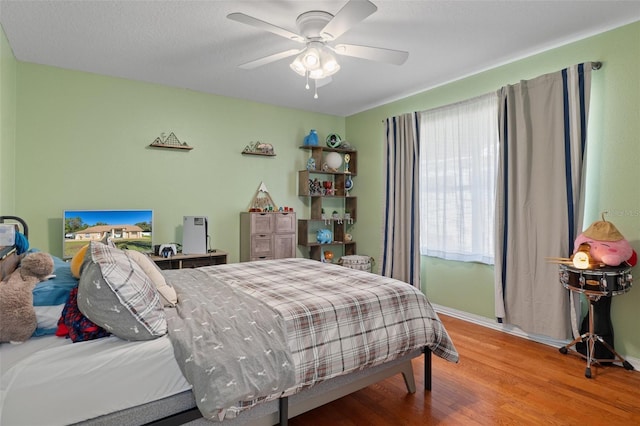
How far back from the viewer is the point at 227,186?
4.52 m

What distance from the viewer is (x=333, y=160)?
5.00 metres

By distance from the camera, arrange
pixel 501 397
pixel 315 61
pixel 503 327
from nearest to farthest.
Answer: pixel 501 397, pixel 315 61, pixel 503 327

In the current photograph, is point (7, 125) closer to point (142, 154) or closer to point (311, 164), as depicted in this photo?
point (142, 154)

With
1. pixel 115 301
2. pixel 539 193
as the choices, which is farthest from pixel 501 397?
pixel 115 301

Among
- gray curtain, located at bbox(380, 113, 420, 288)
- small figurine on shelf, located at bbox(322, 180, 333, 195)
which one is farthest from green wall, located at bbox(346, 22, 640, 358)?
small figurine on shelf, located at bbox(322, 180, 333, 195)

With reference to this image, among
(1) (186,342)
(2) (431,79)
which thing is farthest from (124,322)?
(2) (431,79)

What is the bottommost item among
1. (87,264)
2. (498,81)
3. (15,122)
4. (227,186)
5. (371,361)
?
(371,361)

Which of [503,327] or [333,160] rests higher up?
[333,160]

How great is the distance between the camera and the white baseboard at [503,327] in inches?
120

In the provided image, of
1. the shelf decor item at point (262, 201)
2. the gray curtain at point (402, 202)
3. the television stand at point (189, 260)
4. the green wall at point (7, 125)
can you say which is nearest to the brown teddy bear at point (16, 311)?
the green wall at point (7, 125)

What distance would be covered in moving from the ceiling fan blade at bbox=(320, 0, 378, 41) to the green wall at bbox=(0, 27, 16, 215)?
2574 mm

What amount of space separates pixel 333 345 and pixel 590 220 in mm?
2518

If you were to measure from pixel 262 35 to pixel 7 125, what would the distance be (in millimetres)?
2289

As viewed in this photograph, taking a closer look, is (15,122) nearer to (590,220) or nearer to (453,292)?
(453,292)
